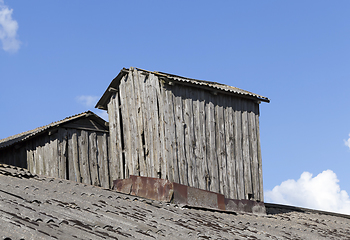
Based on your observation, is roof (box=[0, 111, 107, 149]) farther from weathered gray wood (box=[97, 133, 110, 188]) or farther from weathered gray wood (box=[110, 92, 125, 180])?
weathered gray wood (box=[110, 92, 125, 180])

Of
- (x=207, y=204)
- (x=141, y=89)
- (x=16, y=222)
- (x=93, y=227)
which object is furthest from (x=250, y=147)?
(x=16, y=222)

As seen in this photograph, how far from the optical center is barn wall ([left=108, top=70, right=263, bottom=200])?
11930mm

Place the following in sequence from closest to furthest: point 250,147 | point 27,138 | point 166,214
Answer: point 166,214 < point 250,147 < point 27,138

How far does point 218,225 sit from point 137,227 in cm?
291

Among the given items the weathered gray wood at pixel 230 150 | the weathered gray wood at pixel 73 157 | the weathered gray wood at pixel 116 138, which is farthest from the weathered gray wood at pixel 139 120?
the weathered gray wood at pixel 73 157

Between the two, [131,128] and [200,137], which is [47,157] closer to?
[131,128]

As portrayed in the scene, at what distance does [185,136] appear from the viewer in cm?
1208

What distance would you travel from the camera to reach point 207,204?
39.3ft

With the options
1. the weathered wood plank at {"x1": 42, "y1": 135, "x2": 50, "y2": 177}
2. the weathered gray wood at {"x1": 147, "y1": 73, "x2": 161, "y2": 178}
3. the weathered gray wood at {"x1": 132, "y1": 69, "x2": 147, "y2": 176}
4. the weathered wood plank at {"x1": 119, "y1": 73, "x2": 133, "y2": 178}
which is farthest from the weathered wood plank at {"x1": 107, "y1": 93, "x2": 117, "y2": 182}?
the weathered wood plank at {"x1": 42, "y1": 135, "x2": 50, "y2": 177}

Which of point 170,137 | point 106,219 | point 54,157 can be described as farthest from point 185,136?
point 54,157

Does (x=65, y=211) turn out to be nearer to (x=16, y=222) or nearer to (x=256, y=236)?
(x=16, y=222)

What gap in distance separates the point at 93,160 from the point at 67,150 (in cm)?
112

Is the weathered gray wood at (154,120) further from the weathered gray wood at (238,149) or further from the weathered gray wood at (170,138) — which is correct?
the weathered gray wood at (238,149)

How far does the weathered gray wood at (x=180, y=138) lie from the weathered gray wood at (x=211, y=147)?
0.91 m
